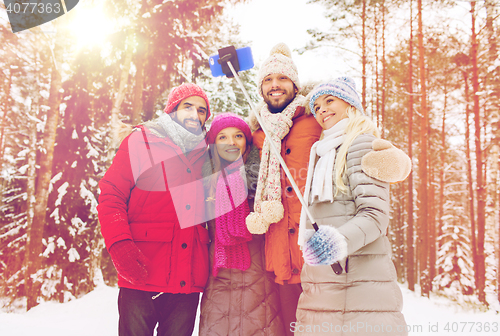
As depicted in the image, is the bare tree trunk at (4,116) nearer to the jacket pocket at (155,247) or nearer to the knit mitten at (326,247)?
the jacket pocket at (155,247)

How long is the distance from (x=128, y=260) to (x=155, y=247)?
0.26m

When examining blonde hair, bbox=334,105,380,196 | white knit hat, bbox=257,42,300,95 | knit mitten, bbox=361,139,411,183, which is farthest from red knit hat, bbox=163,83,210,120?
knit mitten, bbox=361,139,411,183

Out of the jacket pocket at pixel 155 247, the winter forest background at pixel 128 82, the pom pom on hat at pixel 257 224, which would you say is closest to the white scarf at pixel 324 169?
the pom pom on hat at pixel 257 224

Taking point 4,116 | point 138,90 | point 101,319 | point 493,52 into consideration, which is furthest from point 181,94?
point 4,116

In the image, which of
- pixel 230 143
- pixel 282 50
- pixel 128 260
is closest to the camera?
pixel 128 260

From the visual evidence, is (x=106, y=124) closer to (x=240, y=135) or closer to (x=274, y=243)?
(x=240, y=135)

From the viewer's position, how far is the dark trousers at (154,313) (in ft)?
7.50

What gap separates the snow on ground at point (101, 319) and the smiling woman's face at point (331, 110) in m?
4.34

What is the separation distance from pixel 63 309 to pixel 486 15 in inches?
535

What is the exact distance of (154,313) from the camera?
236cm

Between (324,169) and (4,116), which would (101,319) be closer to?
(324,169)

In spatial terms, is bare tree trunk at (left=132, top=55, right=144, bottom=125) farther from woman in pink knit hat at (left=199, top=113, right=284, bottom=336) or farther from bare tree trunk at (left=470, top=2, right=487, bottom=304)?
bare tree trunk at (left=470, top=2, right=487, bottom=304)

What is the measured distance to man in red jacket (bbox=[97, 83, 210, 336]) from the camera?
7.27 feet

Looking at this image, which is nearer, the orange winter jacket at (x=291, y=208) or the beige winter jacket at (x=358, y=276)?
the beige winter jacket at (x=358, y=276)
